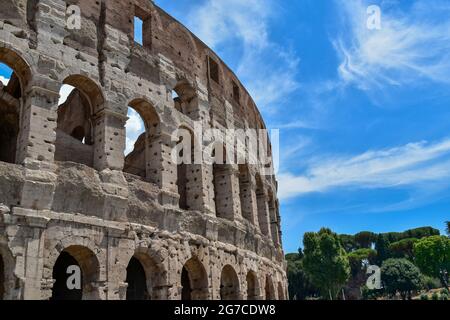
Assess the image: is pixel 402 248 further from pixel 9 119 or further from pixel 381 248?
pixel 9 119

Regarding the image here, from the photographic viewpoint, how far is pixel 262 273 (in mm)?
16891

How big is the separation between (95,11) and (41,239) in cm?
639

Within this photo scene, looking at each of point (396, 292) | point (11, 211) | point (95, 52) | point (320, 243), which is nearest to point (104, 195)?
point (11, 211)

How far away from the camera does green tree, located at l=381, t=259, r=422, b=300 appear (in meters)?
42.7

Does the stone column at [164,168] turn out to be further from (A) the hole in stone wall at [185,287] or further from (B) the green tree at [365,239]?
(B) the green tree at [365,239]

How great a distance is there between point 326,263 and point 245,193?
21249mm

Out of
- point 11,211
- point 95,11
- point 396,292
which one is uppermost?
point 95,11

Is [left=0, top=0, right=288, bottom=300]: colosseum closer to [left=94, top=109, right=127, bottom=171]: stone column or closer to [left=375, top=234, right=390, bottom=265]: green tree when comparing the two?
[left=94, top=109, right=127, bottom=171]: stone column

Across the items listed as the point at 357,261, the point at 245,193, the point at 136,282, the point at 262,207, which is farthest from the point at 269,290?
the point at 357,261

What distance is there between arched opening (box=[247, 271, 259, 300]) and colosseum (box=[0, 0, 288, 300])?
0.17 feet

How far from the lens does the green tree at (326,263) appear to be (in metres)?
35.6
